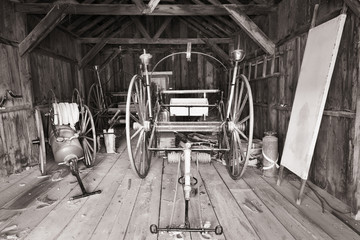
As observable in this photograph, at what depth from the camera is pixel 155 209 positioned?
2311 mm

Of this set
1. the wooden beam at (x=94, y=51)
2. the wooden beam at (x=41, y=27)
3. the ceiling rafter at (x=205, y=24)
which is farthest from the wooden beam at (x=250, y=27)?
the wooden beam at (x=94, y=51)

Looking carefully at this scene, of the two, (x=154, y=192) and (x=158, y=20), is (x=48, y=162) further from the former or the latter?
(x=158, y=20)

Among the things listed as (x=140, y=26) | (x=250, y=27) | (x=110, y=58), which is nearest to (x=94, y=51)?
(x=140, y=26)

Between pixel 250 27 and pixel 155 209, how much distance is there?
10.2 ft

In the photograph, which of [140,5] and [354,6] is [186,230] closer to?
[354,6]

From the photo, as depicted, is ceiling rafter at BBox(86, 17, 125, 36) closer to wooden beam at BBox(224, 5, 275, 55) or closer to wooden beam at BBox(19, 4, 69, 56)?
wooden beam at BBox(19, 4, 69, 56)

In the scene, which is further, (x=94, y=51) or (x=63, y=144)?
(x=94, y=51)

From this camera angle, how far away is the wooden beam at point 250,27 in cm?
380

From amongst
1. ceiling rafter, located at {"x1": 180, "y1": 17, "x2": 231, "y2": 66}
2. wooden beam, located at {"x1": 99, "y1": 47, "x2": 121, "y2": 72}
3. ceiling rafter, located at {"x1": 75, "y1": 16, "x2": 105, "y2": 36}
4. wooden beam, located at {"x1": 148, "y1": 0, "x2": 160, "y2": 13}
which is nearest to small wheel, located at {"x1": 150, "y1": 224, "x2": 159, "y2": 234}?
wooden beam, located at {"x1": 148, "y1": 0, "x2": 160, "y2": 13}

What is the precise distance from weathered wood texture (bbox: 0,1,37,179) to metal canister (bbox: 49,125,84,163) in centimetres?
70

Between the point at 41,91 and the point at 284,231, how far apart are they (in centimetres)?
446

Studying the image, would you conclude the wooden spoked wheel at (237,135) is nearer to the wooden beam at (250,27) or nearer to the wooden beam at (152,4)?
the wooden beam at (250,27)

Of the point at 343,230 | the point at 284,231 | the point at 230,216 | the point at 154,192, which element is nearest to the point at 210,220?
the point at 230,216

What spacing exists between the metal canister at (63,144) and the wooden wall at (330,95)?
2.92 metres
